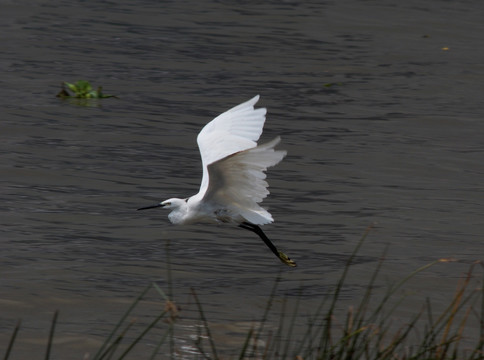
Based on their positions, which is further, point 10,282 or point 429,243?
point 429,243

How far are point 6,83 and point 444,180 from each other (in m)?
4.48

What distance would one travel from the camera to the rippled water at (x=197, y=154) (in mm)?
6395

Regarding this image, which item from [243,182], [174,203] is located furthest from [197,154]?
[243,182]

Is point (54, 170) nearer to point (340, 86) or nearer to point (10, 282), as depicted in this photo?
point (10, 282)

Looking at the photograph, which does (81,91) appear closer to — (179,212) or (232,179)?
(179,212)

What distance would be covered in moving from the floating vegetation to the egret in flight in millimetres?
3673

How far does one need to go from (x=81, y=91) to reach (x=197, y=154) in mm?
1744

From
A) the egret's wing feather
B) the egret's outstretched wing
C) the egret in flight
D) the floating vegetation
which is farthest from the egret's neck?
the floating vegetation

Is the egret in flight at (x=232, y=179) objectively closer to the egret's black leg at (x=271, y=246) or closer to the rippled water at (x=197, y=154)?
the egret's black leg at (x=271, y=246)

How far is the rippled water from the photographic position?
6395mm

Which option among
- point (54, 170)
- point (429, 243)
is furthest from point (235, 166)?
point (54, 170)

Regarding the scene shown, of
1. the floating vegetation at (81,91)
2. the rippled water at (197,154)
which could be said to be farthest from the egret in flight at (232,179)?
→ the floating vegetation at (81,91)

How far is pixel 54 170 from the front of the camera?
8.41 meters

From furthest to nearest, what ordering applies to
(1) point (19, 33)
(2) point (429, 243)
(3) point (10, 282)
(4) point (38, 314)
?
(1) point (19, 33) < (2) point (429, 243) < (3) point (10, 282) < (4) point (38, 314)
